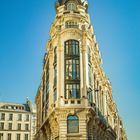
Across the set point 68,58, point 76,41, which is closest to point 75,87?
point 68,58

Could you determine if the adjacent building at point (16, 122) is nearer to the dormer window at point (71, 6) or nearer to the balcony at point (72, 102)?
the dormer window at point (71, 6)

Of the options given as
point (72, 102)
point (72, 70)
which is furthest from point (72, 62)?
point (72, 102)

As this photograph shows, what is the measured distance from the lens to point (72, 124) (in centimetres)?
5156

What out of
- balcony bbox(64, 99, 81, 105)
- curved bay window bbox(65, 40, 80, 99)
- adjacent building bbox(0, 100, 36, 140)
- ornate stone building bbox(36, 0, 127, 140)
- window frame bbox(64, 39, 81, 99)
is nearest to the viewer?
ornate stone building bbox(36, 0, 127, 140)

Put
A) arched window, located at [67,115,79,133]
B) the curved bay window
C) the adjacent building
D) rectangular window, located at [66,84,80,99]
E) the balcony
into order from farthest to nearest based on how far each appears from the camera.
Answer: the adjacent building → the curved bay window → rectangular window, located at [66,84,80,99] → the balcony → arched window, located at [67,115,79,133]

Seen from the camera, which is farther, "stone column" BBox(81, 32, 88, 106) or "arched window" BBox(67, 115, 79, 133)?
"stone column" BBox(81, 32, 88, 106)

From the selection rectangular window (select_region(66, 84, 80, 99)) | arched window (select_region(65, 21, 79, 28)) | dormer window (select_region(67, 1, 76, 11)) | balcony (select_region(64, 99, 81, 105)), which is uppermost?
dormer window (select_region(67, 1, 76, 11))

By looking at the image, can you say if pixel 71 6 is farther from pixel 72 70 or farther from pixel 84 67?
pixel 72 70

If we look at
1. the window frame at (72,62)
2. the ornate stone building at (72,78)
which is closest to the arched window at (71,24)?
the ornate stone building at (72,78)

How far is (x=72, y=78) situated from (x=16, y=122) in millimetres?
53592

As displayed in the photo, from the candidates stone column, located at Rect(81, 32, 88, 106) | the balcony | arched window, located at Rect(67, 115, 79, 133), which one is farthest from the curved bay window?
arched window, located at Rect(67, 115, 79, 133)

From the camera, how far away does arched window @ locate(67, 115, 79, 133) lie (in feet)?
167

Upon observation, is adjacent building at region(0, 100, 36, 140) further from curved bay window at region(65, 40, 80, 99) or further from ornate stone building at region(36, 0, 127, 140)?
curved bay window at region(65, 40, 80, 99)

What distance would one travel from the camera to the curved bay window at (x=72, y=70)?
54.1 metres
